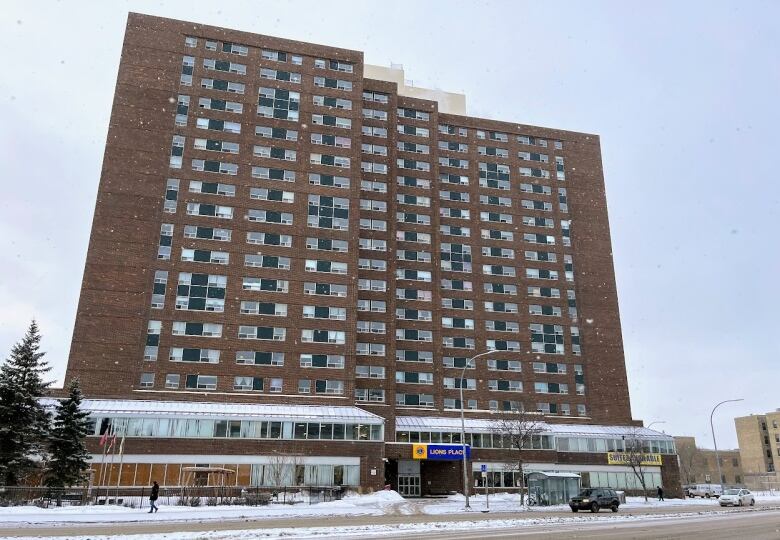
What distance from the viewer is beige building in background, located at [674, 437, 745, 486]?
455ft

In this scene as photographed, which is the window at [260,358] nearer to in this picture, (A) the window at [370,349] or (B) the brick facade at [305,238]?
(B) the brick facade at [305,238]

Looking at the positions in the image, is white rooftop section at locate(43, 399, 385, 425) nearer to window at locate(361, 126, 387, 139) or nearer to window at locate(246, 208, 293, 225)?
window at locate(246, 208, 293, 225)

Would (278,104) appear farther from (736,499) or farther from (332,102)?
(736,499)

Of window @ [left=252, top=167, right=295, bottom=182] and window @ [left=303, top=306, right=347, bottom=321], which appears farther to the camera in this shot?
window @ [left=252, top=167, right=295, bottom=182]

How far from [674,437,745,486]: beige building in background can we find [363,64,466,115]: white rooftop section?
316ft

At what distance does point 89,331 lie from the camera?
2290 inches

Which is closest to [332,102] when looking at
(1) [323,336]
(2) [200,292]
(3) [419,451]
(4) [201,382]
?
(2) [200,292]

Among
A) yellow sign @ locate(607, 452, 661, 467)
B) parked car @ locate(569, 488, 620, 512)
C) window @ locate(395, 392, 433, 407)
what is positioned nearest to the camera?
parked car @ locate(569, 488, 620, 512)

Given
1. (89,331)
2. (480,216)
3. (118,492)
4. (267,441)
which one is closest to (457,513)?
(267,441)

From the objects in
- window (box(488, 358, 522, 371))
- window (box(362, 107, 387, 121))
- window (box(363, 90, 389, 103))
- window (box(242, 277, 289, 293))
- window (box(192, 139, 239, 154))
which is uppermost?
window (box(363, 90, 389, 103))

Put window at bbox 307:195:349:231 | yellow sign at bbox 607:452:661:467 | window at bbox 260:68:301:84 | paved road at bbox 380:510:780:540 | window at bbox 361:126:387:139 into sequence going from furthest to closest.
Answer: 1. window at bbox 361:126:387:139
2. yellow sign at bbox 607:452:661:467
3. window at bbox 260:68:301:84
4. window at bbox 307:195:349:231
5. paved road at bbox 380:510:780:540

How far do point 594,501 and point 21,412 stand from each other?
37.1 m

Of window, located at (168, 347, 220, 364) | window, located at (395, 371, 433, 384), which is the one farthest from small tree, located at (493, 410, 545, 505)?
window, located at (168, 347, 220, 364)

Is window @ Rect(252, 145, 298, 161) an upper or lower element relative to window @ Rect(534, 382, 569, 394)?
upper
